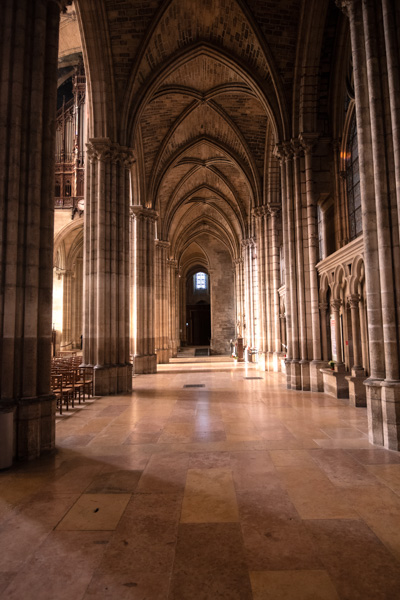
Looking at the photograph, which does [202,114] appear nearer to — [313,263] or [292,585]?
[313,263]

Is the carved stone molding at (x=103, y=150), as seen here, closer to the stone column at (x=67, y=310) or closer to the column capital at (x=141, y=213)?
the column capital at (x=141, y=213)

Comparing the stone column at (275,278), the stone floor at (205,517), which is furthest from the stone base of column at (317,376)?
the stone column at (275,278)

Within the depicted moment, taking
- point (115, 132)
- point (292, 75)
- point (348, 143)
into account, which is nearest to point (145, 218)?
point (115, 132)

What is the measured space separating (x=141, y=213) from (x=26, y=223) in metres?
13.5

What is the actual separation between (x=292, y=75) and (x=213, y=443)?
38.0 feet

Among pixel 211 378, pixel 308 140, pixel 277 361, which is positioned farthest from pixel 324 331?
pixel 277 361

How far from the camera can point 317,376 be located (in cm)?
1076

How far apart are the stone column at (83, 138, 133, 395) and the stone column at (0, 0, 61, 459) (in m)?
5.49

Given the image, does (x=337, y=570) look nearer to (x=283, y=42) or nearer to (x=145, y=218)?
(x=283, y=42)

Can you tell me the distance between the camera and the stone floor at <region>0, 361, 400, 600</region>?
2.46m

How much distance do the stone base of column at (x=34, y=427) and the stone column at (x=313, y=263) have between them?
7433 millimetres

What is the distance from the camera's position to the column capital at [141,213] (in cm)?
1847

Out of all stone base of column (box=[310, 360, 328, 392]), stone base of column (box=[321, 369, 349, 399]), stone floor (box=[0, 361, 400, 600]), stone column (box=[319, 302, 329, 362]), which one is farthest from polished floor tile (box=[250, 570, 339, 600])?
stone column (box=[319, 302, 329, 362])

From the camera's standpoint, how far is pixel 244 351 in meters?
25.0
